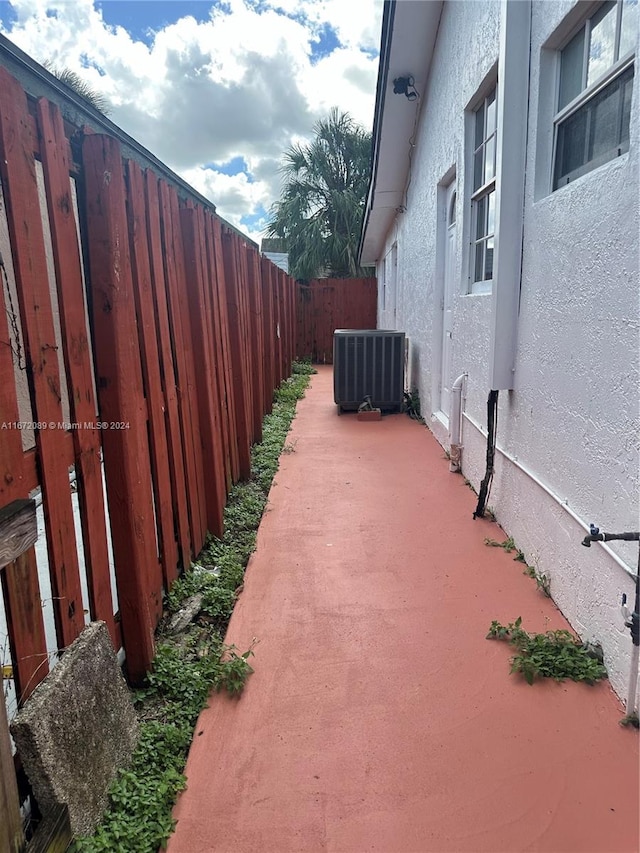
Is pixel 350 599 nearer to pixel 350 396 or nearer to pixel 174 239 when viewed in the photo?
pixel 174 239

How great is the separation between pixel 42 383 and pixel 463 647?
6.61 ft

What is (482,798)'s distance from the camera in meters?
1.70

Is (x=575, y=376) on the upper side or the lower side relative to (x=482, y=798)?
upper

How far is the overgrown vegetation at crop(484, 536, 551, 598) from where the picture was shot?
2.85 metres

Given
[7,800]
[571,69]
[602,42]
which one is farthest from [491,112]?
[7,800]

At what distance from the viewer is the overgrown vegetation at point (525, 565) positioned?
2.85 metres

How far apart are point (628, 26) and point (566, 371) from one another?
1404 millimetres

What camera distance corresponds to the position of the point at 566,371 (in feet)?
8.57

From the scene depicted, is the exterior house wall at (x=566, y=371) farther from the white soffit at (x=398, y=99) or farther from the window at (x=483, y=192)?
the white soffit at (x=398, y=99)

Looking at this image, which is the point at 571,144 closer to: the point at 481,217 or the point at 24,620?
the point at 481,217

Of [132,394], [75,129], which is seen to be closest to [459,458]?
[132,394]

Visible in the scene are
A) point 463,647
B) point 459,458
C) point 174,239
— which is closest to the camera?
point 463,647

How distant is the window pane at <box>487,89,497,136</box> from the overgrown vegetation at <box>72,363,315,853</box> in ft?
11.4

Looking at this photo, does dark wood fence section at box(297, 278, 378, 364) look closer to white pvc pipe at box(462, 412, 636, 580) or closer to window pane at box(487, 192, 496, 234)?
window pane at box(487, 192, 496, 234)
